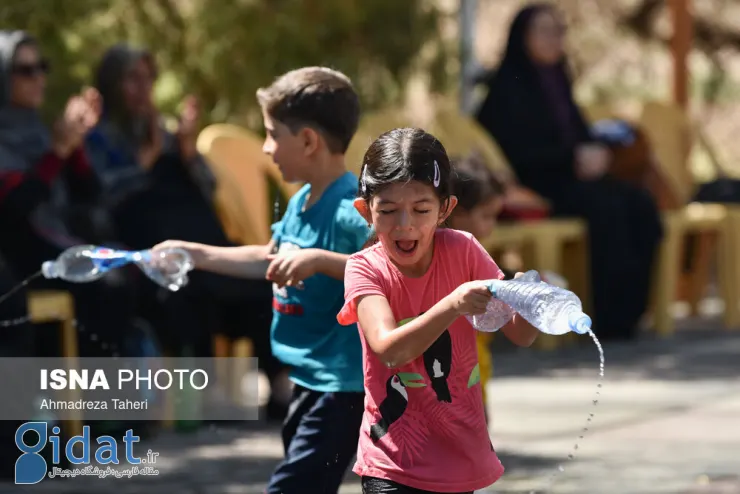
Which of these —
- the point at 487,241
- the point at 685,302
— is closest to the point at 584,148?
the point at 487,241

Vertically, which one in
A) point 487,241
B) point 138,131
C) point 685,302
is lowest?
point 685,302

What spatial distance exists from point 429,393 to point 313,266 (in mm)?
601

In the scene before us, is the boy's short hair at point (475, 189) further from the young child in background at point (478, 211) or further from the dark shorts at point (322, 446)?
the dark shorts at point (322, 446)

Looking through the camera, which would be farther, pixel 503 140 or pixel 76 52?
pixel 503 140

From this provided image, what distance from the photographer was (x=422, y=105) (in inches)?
451

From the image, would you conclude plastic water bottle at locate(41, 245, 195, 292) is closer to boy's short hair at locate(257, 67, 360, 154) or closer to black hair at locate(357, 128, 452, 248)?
boy's short hair at locate(257, 67, 360, 154)

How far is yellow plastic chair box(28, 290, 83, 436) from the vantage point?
5941mm

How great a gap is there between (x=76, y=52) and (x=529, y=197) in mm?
2971

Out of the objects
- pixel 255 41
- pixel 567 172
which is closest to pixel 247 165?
pixel 255 41

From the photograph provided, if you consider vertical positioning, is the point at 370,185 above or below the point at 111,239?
above

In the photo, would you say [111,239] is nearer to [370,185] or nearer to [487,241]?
[487,241]

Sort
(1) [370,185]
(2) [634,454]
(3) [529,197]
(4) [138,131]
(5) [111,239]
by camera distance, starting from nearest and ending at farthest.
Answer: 1. (1) [370,185]
2. (2) [634,454]
3. (5) [111,239]
4. (4) [138,131]
5. (3) [529,197]

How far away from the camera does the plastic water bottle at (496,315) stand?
9.98 feet

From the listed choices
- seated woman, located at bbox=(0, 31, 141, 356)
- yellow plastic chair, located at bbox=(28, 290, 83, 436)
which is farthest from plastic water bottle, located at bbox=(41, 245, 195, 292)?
seated woman, located at bbox=(0, 31, 141, 356)
